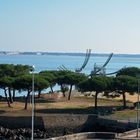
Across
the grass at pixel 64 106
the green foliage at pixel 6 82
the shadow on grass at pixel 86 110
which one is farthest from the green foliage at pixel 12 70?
Answer: the shadow on grass at pixel 86 110

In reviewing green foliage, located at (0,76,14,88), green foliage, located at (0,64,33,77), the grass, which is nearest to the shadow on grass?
the grass

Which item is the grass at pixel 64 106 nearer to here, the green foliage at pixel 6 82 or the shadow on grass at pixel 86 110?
the shadow on grass at pixel 86 110

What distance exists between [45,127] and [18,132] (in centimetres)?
309

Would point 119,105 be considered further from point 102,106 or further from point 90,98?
point 90,98

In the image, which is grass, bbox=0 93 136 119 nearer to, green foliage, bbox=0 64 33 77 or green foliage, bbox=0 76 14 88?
green foliage, bbox=0 76 14 88

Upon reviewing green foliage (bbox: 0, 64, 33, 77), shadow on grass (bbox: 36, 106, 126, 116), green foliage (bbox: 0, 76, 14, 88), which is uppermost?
green foliage (bbox: 0, 64, 33, 77)

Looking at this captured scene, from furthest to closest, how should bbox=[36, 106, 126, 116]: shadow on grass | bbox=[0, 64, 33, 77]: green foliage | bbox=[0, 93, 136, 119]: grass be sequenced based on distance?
bbox=[0, 64, 33, 77]: green foliage < bbox=[36, 106, 126, 116]: shadow on grass < bbox=[0, 93, 136, 119]: grass

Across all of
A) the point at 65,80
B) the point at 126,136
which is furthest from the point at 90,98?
the point at 126,136

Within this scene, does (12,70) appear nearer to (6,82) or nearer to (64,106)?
(6,82)

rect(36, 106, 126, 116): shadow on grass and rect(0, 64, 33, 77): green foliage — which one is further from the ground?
rect(0, 64, 33, 77): green foliage

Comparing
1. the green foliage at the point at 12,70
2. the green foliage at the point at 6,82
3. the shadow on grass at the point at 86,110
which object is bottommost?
the shadow on grass at the point at 86,110

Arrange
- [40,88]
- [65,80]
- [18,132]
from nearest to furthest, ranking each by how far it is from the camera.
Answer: [18,132]
[40,88]
[65,80]

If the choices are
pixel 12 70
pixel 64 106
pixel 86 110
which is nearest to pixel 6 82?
pixel 64 106

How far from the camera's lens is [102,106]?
62.2 m
